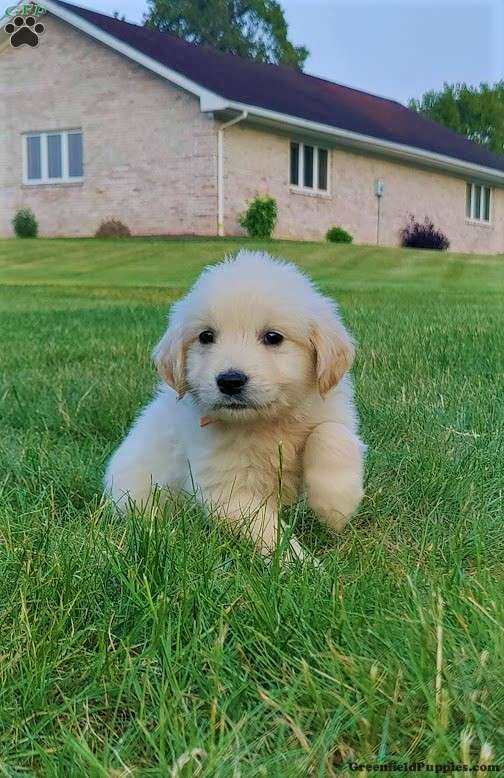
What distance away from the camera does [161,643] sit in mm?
1280

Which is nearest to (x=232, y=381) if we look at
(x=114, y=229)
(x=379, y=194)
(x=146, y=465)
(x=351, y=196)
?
(x=146, y=465)

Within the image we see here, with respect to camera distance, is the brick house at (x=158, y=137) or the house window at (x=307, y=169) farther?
the house window at (x=307, y=169)

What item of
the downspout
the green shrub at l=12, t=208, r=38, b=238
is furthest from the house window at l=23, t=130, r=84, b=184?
the downspout

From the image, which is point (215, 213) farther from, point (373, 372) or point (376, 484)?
point (376, 484)

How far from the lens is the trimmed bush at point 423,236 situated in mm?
5242

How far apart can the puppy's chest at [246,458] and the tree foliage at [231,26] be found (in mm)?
2600

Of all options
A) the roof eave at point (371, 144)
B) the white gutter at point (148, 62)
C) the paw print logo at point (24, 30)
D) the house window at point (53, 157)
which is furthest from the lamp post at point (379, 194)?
the paw print logo at point (24, 30)

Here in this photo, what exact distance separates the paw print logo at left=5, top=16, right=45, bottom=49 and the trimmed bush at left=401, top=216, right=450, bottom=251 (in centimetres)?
249

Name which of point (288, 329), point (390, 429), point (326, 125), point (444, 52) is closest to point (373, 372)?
point (390, 429)

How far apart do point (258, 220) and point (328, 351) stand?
2792mm

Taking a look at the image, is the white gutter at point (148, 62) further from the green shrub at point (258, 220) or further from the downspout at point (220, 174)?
the green shrub at point (258, 220)

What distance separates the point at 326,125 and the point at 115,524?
3.91 meters

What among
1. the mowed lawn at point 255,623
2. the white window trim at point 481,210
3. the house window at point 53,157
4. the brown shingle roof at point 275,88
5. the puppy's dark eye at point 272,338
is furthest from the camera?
the white window trim at point 481,210

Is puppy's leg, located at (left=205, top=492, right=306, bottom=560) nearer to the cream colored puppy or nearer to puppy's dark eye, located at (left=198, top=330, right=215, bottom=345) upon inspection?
the cream colored puppy
